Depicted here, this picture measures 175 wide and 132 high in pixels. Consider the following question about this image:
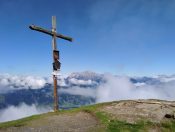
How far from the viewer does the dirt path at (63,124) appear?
25.5 meters

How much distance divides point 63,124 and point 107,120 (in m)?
4.49

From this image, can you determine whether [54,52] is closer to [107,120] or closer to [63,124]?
[63,124]

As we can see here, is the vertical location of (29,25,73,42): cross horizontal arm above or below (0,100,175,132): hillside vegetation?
above

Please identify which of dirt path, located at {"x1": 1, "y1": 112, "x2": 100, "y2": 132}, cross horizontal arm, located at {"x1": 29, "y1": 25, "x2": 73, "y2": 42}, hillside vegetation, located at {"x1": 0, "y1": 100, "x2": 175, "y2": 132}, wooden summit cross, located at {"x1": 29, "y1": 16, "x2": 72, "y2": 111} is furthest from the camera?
wooden summit cross, located at {"x1": 29, "y1": 16, "x2": 72, "y2": 111}

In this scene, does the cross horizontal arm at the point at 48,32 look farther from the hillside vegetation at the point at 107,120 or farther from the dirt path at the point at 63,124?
the dirt path at the point at 63,124

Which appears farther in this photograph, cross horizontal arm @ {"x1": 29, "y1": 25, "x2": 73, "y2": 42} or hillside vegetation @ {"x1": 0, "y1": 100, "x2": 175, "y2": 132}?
cross horizontal arm @ {"x1": 29, "y1": 25, "x2": 73, "y2": 42}

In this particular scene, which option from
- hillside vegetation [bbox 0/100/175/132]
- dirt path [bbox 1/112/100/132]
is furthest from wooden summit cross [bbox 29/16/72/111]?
dirt path [bbox 1/112/100/132]

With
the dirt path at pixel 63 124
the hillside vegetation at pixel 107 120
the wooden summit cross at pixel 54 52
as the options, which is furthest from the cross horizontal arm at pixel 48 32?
the dirt path at pixel 63 124

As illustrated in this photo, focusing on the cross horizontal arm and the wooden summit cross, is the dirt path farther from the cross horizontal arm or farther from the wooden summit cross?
the cross horizontal arm

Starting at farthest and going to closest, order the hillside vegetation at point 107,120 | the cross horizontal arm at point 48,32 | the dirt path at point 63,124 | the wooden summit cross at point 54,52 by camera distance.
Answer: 1. the wooden summit cross at point 54,52
2. the cross horizontal arm at point 48,32
3. the hillside vegetation at point 107,120
4. the dirt path at point 63,124

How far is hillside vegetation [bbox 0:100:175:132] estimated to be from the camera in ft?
86.5

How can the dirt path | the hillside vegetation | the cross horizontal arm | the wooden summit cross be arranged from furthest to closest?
the wooden summit cross < the cross horizontal arm < the hillside vegetation < the dirt path

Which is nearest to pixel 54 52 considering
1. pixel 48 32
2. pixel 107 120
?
pixel 48 32

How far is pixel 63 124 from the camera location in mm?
27062
